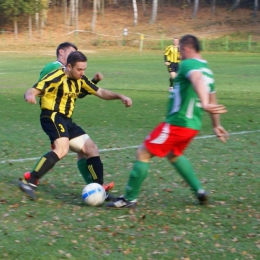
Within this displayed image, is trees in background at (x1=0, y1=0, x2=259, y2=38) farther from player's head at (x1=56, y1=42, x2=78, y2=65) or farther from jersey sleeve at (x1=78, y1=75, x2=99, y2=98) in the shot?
jersey sleeve at (x1=78, y1=75, x2=99, y2=98)

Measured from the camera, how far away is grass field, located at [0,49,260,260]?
537cm

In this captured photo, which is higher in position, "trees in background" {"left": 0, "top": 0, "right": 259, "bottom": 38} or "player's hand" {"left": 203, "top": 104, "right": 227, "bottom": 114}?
"player's hand" {"left": 203, "top": 104, "right": 227, "bottom": 114}

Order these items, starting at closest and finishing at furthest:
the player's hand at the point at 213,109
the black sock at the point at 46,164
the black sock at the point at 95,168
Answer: the player's hand at the point at 213,109, the black sock at the point at 46,164, the black sock at the point at 95,168

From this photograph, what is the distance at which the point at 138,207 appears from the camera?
6.66 m

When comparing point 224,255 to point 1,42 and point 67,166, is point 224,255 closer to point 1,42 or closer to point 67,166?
point 67,166

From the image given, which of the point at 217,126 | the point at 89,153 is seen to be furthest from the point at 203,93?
the point at 89,153

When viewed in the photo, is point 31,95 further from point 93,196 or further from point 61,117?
point 93,196

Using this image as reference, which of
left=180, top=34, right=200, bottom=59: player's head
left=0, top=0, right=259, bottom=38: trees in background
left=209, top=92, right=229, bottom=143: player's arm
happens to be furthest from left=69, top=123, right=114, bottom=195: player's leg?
left=0, top=0, right=259, bottom=38: trees in background

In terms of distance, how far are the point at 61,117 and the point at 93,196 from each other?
1.05m

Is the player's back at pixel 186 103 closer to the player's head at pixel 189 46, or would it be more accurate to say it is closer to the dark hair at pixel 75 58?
the player's head at pixel 189 46

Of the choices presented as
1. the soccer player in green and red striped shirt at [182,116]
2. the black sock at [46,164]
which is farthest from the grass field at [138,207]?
the soccer player in green and red striped shirt at [182,116]

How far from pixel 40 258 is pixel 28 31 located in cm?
5905

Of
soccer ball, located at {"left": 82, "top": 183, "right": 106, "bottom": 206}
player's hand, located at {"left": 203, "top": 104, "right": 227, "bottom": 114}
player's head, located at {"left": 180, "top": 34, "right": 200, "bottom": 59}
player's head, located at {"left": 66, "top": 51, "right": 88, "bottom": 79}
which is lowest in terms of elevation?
soccer ball, located at {"left": 82, "top": 183, "right": 106, "bottom": 206}

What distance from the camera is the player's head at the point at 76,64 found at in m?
6.77
